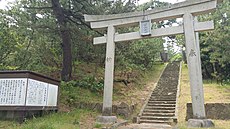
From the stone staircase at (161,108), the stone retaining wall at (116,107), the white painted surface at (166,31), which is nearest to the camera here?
the white painted surface at (166,31)

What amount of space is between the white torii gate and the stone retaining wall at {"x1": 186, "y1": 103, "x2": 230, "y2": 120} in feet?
5.86

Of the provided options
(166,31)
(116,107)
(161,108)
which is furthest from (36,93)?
(161,108)

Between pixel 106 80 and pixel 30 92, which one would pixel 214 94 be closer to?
pixel 106 80

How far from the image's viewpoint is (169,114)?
934 cm

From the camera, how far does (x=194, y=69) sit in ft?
23.7

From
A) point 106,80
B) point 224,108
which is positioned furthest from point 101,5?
point 224,108

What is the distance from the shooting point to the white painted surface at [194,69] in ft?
22.8

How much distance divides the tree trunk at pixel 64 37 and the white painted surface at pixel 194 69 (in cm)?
531

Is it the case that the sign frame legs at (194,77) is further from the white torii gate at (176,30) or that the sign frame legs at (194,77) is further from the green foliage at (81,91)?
the green foliage at (81,91)

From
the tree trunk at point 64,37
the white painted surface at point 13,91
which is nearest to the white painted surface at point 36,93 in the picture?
the white painted surface at point 13,91

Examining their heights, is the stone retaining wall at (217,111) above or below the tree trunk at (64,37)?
below

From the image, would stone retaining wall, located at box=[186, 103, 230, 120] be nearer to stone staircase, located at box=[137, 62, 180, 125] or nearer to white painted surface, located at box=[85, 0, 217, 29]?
stone staircase, located at box=[137, 62, 180, 125]

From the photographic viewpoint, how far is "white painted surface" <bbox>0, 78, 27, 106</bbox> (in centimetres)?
647

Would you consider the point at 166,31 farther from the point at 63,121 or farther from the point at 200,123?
the point at 63,121
